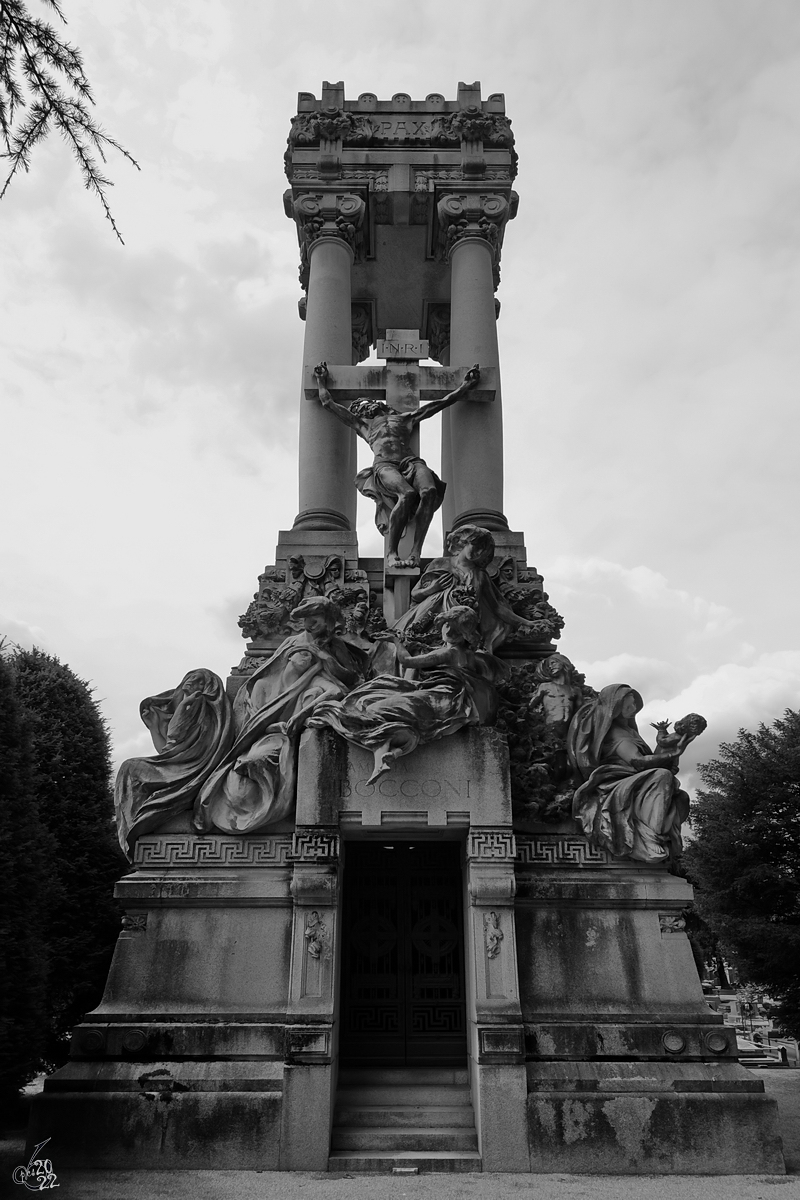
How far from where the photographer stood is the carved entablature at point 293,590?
42.2ft

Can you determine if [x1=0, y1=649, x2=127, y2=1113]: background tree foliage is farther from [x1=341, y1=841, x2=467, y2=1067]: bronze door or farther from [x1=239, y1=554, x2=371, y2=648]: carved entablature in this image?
[x1=341, y1=841, x2=467, y2=1067]: bronze door

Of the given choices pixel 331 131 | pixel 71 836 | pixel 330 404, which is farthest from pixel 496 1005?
pixel 331 131

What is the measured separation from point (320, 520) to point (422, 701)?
5.04 m

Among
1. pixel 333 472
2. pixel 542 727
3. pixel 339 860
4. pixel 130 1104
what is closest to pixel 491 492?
pixel 333 472

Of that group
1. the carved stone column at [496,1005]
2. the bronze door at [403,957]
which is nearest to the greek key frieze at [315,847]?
the bronze door at [403,957]

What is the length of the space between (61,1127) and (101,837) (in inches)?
205

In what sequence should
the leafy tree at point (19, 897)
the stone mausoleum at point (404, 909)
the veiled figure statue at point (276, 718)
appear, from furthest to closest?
1. the veiled figure statue at point (276, 718)
2. the leafy tree at point (19, 897)
3. the stone mausoleum at point (404, 909)

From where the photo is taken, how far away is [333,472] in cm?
1501

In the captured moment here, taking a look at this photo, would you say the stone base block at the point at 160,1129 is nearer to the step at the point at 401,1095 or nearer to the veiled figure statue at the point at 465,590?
the step at the point at 401,1095

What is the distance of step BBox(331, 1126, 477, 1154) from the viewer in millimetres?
9055

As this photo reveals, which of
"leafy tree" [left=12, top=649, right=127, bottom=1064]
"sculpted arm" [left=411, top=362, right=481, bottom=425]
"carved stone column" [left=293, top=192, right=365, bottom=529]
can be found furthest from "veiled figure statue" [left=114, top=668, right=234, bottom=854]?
"sculpted arm" [left=411, top=362, right=481, bottom=425]

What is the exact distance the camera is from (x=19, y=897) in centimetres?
962

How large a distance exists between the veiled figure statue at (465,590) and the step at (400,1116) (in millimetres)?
5101

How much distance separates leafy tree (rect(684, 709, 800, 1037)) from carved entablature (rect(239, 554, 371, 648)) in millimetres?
8684
